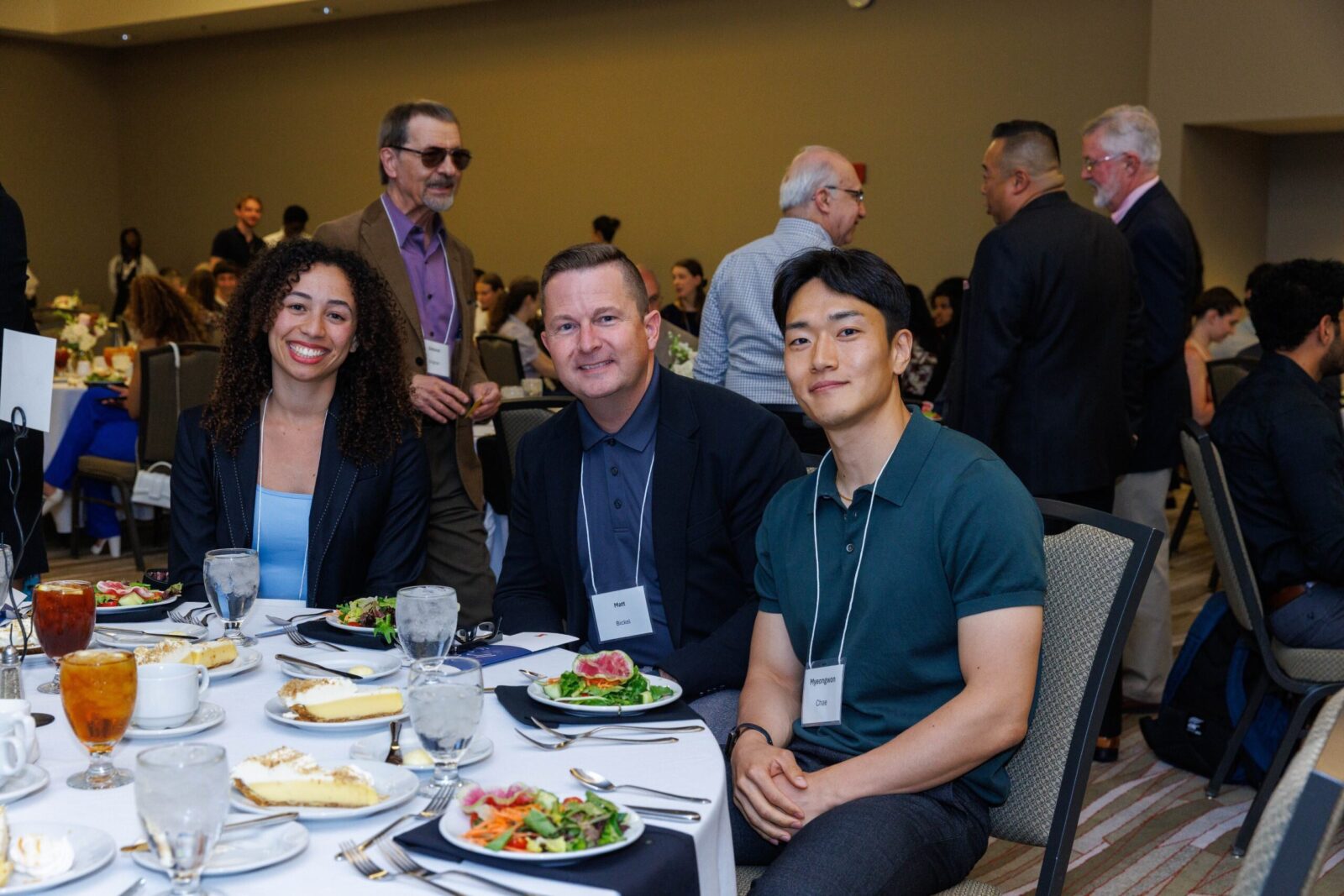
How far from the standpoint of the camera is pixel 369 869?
3.81 feet

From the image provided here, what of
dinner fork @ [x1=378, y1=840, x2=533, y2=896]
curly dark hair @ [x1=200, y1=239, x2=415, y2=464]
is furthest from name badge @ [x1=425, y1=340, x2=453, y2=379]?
dinner fork @ [x1=378, y1=840, x2=533, y2=896]

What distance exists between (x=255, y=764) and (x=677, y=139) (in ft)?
35.3

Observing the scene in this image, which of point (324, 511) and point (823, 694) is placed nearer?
point (823, 694)

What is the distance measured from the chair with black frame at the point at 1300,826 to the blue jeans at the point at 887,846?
713mm

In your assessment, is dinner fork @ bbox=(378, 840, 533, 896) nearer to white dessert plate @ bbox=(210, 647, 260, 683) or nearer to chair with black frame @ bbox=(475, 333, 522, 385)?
white dessert plate @ bbox=(210, 647, 260, 683)

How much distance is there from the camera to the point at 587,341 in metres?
2.33

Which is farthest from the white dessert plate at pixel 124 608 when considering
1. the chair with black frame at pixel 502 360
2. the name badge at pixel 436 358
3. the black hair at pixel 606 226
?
the black hair at pixel 606 226

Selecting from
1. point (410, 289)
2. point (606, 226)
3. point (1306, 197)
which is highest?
point (1306, 197)

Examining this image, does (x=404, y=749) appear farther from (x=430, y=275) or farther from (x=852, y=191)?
(x=852, y=191)

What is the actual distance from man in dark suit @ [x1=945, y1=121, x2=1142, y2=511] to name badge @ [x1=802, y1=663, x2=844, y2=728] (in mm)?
2121

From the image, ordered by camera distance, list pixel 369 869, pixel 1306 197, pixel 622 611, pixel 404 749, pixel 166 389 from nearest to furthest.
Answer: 1. pixel 369 869
2. pixel 404 749
3. pixel 622 611
4. pixel 166 389
5. pixel 1306 197

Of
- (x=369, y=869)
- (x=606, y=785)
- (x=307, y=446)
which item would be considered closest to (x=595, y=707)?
(x=606, y=785)

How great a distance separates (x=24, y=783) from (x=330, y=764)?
0.99ft

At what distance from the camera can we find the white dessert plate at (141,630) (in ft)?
6.33
